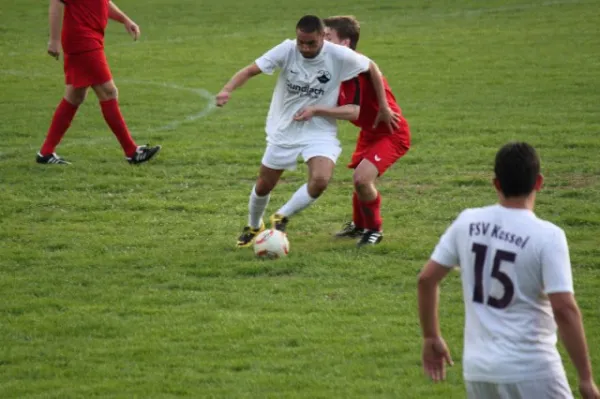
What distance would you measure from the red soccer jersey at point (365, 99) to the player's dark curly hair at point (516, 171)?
15.2 ft

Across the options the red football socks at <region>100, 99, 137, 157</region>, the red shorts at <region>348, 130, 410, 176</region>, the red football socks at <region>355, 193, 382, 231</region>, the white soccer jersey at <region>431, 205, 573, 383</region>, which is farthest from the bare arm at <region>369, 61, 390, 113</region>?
the white soccer jersey at <region>431, 205, 573, 383</region>

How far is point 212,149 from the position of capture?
1295 centimetres

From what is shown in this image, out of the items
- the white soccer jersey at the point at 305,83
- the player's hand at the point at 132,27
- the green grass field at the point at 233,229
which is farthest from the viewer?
the player's hand at the point at 132,27

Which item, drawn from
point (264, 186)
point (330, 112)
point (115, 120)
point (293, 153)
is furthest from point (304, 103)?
point (115, 120)

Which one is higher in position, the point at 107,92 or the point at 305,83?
the point at 305,83

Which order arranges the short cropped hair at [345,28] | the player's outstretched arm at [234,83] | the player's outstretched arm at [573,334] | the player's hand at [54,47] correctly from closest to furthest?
1. the player's outstretched arm at [573,334]
2. the player's outstretched arm at [234,83]
3. the short cropped hair at [345,28]
4. the player's hand at [54,47]

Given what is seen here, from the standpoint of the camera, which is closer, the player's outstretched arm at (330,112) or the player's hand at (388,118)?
the player's outstretched arm at (330,112)

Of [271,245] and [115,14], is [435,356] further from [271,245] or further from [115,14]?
[115,14]

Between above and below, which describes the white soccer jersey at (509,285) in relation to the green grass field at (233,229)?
above

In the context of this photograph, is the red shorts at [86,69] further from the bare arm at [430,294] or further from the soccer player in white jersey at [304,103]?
the bare arm at [430,294]

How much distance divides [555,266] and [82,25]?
8.57 m

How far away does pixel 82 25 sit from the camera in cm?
1199

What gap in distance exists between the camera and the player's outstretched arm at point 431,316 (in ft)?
14.9

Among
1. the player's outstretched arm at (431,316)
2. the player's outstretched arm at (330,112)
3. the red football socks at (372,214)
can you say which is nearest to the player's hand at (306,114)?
the player's outstretched arm at (330,112)
